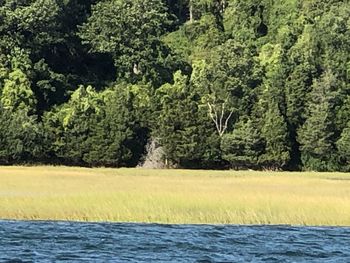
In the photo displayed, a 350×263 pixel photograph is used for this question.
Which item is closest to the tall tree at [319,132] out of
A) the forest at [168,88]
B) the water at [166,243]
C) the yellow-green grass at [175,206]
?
the forest at [168,88]

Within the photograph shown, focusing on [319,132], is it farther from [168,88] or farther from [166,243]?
[166,243]

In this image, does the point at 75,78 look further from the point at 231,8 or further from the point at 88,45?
the point at 231,8

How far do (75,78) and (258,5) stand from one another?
24.7 metres

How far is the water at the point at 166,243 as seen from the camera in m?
23.9

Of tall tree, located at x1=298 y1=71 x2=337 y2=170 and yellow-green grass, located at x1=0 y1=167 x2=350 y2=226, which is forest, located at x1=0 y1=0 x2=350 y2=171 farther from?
yellow-green grass, located at x1=0 y1=167 x2=350 y2=226

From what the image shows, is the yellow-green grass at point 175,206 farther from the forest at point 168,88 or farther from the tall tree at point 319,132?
the tall tree at point 319,132

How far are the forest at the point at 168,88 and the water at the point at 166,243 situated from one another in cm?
4779

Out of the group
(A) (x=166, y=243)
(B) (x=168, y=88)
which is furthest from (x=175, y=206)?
(B) (x=168, y=88)

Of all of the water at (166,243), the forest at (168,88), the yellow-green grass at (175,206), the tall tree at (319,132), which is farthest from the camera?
the tall tree at (319,132)

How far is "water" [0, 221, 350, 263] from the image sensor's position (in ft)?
78.4

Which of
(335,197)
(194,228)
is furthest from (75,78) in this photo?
(194,228)

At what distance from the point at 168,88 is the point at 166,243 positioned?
2304 inches

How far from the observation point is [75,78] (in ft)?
316

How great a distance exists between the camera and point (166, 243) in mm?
26266
